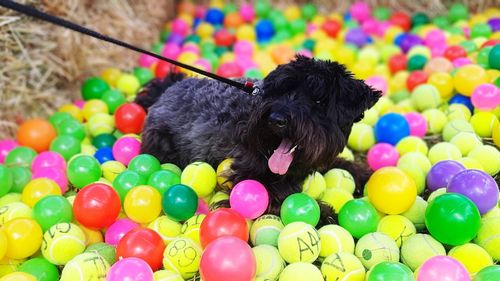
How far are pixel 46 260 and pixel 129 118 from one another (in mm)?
1717

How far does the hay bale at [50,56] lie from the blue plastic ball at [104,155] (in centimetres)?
109

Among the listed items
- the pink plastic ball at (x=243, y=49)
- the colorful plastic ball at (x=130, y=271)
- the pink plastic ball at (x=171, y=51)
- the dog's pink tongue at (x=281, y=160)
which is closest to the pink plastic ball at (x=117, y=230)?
the colorful plastic ball at (x=130, y=271)

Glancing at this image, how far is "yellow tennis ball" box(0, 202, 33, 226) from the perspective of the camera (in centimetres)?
346

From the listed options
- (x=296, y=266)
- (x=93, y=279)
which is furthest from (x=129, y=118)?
(x=296, y=266)

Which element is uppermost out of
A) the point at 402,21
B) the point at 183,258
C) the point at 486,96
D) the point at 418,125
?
the point at 402,21

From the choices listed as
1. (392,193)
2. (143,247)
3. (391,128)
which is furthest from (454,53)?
(143,247)

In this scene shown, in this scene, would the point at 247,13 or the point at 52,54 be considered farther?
the point at 247,13

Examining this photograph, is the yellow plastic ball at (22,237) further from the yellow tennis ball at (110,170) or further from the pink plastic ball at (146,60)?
the pink plastic ball at (146,60)

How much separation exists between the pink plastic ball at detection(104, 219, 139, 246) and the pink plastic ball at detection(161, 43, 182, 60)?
3329mm

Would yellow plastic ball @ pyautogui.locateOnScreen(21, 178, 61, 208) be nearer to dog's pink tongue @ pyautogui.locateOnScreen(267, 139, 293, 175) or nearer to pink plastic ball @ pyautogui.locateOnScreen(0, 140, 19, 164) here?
pink plastic ball @ pyautogui.locateOnScreen(0, 140, 19, 164)

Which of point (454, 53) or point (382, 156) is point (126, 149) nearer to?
point (382, 156)

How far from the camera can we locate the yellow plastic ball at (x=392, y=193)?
340 centimetres

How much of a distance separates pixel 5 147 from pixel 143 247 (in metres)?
2.19

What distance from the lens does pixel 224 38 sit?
23.1 feet
